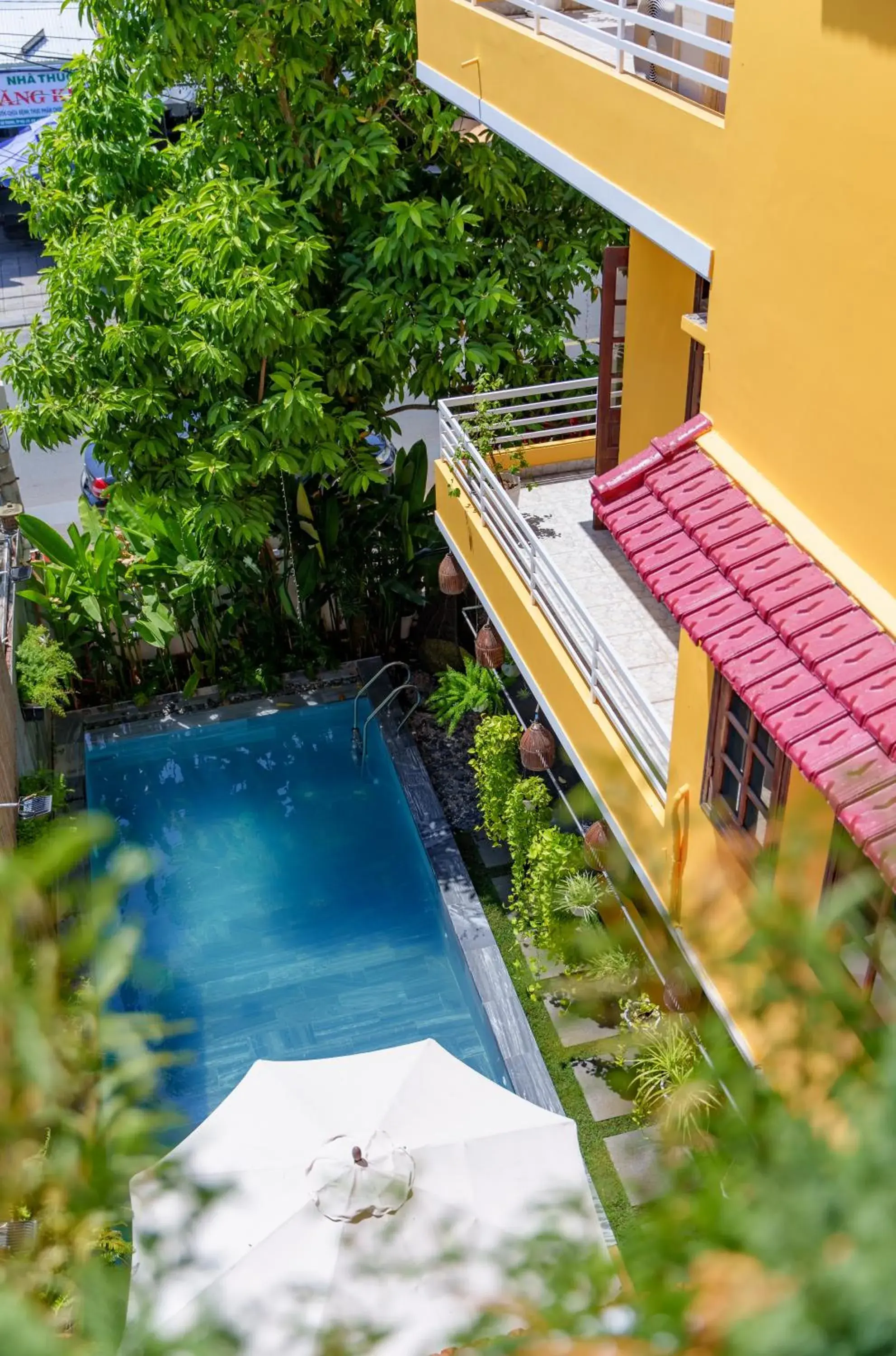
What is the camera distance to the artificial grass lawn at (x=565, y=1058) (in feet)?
32.8

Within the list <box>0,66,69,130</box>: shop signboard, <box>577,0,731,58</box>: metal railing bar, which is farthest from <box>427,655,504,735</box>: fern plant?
<box>0,66,69,130</box>: shop signboard

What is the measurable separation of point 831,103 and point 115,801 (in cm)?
1172

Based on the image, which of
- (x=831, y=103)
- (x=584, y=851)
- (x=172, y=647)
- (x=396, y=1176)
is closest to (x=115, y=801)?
(x=172, y=647)

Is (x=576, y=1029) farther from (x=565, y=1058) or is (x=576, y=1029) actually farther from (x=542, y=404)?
(x=542, y=404)

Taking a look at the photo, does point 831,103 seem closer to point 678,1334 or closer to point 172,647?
point 678,1334

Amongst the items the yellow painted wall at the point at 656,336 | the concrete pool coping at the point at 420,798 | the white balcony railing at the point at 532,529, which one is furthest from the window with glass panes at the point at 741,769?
the yellow painted wall at the point at 656,336

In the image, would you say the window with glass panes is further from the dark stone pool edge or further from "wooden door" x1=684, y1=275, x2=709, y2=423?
"wooden door" x1=684, y1=275, x2=709, y2=423

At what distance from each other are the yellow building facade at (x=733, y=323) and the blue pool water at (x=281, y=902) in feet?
12.0

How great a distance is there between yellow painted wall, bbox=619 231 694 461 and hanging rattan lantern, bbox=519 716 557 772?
2.84m

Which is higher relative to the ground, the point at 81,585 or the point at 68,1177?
the point at 68,1177

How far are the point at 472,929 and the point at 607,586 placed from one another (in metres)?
4.03

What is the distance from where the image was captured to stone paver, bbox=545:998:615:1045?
11375 mm

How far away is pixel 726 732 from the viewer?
7328 mm

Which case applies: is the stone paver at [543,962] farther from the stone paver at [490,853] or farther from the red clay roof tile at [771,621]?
the red clay roof tile at [771,621]
